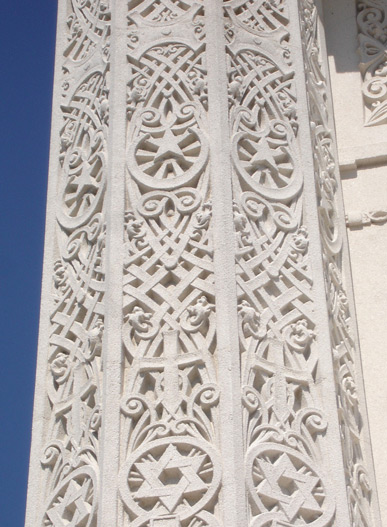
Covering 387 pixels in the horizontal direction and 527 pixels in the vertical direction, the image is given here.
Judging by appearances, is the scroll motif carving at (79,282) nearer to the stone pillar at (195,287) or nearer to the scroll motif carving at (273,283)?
the stone pillar at (195,287)

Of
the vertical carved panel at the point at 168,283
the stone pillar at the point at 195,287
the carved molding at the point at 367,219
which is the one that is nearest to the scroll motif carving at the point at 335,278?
the stone pillar at the point at 195,287

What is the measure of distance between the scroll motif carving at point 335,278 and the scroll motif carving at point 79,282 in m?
1.22

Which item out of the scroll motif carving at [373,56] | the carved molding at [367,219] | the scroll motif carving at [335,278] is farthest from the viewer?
the scroll motif carving at [373,56]

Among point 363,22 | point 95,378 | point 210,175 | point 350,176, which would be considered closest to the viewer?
point 95,378

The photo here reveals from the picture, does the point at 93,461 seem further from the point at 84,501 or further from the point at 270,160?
the point at 270,160

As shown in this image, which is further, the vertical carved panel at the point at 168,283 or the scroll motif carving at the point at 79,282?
the scroll motif carving at the point at 79,282

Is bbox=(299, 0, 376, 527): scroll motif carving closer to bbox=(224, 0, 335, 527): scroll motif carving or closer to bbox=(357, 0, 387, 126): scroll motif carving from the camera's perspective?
bbox=(224, 0, 335, 527): scroll motif carving

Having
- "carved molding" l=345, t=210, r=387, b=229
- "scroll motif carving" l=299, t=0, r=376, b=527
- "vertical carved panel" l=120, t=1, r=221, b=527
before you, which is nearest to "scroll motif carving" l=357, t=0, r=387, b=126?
"scroll motif carving" l=299, t=0, r=376, b=527

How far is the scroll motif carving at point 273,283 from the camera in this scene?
5.34 metres

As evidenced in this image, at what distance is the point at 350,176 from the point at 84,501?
117 inches

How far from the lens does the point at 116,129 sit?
657cm

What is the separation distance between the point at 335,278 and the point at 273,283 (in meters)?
0.56

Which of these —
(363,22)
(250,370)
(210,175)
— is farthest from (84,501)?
(363,22)

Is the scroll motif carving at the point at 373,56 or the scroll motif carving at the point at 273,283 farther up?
the scroll motif carving at the point at 373,56
